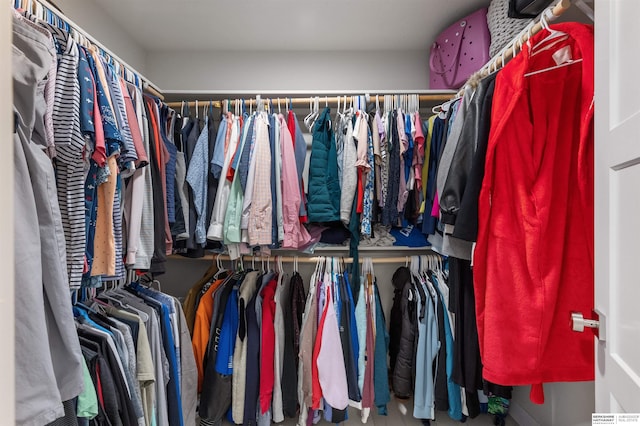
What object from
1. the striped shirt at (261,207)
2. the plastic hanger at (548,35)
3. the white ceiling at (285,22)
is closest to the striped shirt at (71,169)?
the striped shirt at (261,207)

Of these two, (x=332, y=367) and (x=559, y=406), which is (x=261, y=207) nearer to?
(x=332, y=367)

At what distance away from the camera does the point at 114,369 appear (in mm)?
992

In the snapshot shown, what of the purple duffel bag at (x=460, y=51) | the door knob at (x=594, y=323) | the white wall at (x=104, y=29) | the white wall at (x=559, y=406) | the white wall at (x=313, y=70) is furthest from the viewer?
the white wall at (x=313, y=70)

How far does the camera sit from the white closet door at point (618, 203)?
0.53 metres

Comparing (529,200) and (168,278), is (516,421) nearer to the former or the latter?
(529,200)

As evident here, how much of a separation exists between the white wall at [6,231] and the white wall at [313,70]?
5.70 ft

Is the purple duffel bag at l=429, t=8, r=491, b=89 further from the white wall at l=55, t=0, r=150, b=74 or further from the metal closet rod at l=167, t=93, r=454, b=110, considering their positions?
the white wall at l=55, t=0, r=150, b=74

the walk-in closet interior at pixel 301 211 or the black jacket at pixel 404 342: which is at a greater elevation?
the walk-in closet interior at pixel 301 211

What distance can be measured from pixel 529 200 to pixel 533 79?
0.41 metres

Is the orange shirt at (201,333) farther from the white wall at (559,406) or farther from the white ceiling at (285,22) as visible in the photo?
the white wall at (559,406)

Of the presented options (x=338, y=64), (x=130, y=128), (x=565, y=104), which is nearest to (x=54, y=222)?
(x=130, y=128)

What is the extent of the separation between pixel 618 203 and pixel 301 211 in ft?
4.00

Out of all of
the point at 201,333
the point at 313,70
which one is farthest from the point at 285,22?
the point at 201,333

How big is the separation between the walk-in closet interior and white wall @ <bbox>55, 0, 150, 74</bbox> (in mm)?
14
